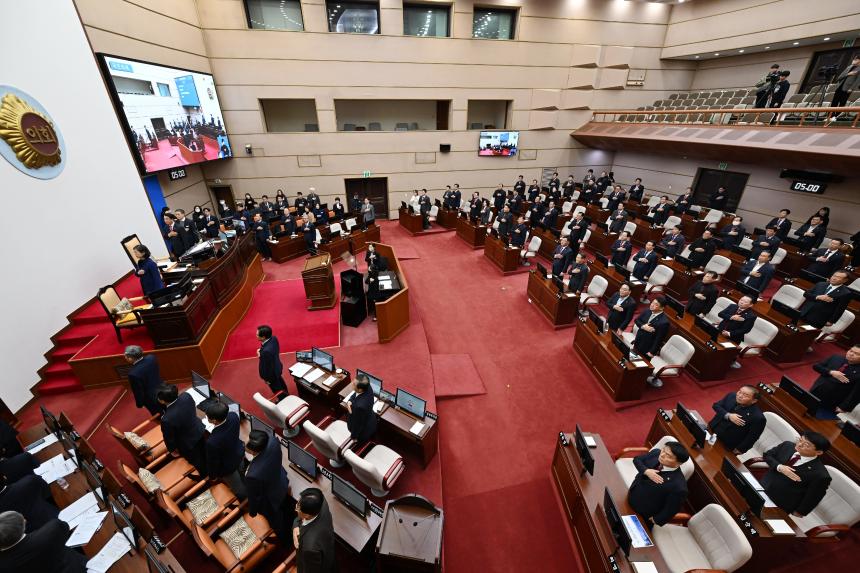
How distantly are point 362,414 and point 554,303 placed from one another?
541 cm

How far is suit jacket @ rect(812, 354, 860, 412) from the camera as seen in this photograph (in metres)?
4.56

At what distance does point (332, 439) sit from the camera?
14.1ft

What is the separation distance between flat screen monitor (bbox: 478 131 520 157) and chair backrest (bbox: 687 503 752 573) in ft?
50.6

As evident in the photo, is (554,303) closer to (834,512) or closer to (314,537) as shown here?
(834,512)

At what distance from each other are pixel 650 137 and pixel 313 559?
1647 cm

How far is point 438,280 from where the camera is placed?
1044 cm

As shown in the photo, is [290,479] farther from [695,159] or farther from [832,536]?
[695,159]

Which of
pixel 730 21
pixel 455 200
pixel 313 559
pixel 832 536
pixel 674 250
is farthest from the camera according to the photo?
pixel 455 200

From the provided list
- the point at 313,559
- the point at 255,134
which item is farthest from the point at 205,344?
the point at 255,134

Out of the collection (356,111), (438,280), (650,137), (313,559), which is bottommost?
(438,280)

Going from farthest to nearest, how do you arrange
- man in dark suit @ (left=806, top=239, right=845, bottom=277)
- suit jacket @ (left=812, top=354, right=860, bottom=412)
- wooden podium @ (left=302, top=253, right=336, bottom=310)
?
wooden podium @ (left=302, top=253, right=336, bottom=310)
man in dark suit @ (left=806, top=239, right=845, bottom=277)
suit jacket @ (left=812, top=354, right=860, bottom=412)

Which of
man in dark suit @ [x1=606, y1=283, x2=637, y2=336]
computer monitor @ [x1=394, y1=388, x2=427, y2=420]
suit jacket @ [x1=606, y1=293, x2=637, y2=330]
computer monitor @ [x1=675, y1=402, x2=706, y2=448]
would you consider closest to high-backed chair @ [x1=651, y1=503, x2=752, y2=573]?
computer monitor @ [x1=675, y1=402, x2=706, y2=448]

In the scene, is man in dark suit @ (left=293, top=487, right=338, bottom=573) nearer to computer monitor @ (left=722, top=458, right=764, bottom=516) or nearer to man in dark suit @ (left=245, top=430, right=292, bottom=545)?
man in dark suit @ (left=245, top=430, right=292, bottom=545)

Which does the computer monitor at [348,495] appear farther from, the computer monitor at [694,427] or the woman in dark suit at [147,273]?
the woman in dark suit at [147,273]
